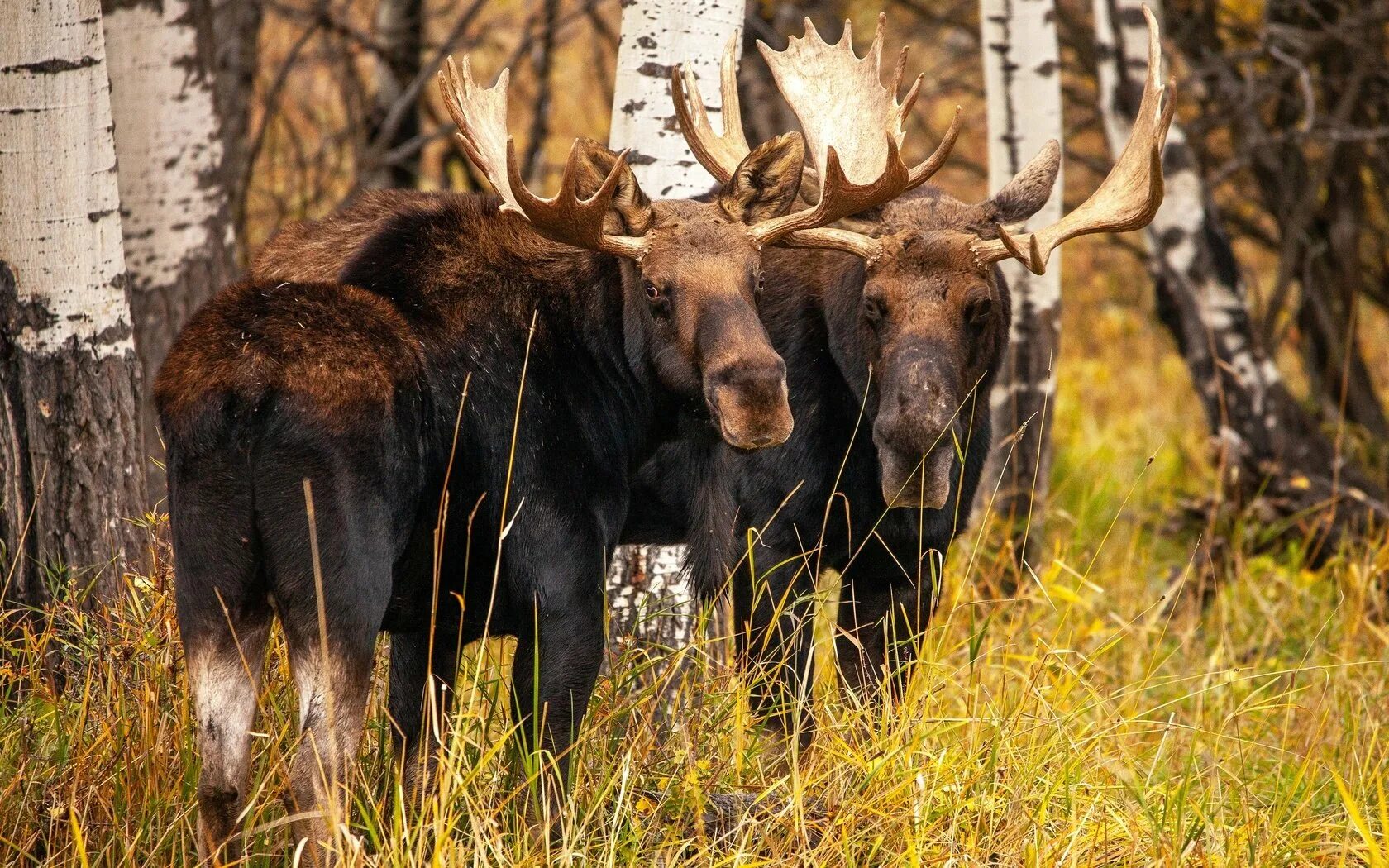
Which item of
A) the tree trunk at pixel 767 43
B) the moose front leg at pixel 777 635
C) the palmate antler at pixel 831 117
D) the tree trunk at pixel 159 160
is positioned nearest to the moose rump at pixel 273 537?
the moose front leg at pixel 777 635

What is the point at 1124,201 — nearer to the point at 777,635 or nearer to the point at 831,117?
the point at 831,117

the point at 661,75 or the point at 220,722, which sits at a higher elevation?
the point at 661,75

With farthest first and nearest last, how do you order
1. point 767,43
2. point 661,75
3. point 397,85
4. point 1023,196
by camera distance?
point 397,85, point 767,43, point 661,75, point 1023,196

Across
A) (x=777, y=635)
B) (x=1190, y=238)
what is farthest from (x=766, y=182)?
(x=1190, y=238)

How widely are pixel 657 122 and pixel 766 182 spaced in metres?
1.02

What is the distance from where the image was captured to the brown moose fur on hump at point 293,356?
3121 mm

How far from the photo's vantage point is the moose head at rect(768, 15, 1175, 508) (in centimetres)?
427

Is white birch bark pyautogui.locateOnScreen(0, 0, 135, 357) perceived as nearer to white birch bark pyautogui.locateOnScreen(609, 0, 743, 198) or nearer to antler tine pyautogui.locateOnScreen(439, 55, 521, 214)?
antler tine pyautogui.locateOnScreen(439, 55, 521, 214)

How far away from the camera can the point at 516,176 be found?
3648mm

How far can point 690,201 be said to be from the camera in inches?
159

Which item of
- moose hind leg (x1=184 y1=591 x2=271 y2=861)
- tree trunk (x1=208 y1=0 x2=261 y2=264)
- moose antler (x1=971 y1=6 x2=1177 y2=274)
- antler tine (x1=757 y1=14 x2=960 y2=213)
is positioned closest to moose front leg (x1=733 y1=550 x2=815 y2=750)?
moose antler (x1=971 y1=6 x2=1177 y2=274)

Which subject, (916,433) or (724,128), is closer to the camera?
(916,433)

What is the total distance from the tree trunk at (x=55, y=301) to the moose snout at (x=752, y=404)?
6.04 feet

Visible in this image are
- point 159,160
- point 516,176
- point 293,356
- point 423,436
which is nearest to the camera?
point 293,356
